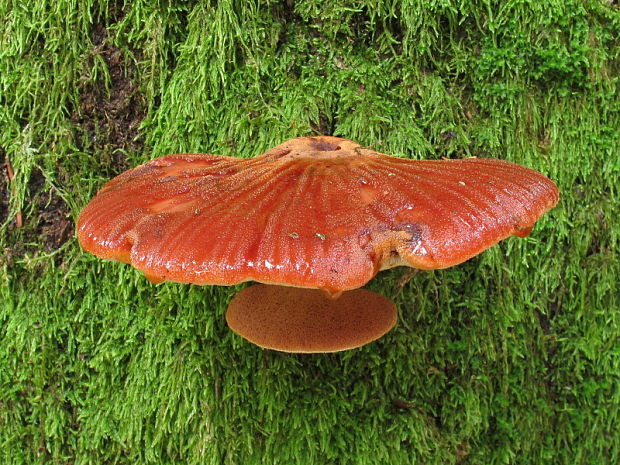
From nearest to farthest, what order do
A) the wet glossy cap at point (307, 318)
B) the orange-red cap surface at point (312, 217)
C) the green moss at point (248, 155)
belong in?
the orange-red cap surface at point (312, 217) < the wet glossy cap at point (307, 318) < the green moss at point (248, 155)

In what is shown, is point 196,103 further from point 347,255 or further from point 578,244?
point 578,244

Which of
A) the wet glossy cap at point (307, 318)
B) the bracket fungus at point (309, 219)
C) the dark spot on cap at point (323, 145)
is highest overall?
the dark spot on cap at point (323, 145)

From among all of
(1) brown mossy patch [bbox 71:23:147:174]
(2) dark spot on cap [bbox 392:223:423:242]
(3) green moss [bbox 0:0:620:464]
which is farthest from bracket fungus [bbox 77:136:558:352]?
(1) brown mossy patch [bbox 71:23:147:174]

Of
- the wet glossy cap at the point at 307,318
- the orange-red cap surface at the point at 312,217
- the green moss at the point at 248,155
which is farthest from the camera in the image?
the green moss at the point at 248,155

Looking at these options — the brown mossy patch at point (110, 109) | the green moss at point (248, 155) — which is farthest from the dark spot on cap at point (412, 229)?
the brown mossy patch at point (110, 109)

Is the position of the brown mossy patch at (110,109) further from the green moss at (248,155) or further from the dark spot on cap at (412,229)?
the dark spot on cap at (412,229)

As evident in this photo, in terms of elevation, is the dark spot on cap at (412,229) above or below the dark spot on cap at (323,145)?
below

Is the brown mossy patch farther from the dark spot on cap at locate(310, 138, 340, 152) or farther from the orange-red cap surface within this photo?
the dark spot on cap at locate(310, 138, 340, 152)
